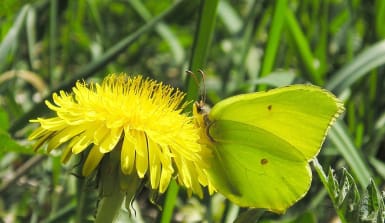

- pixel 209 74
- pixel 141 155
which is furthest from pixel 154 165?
pixel 209 74

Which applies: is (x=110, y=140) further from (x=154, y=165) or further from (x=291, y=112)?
(x=291, y=112)

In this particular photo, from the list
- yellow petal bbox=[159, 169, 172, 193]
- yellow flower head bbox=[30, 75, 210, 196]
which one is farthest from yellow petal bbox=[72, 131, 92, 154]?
yellow petal bbox=[159, 169, 172, 193]

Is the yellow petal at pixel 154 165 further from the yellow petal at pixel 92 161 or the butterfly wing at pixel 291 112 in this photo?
the butterfly wing at pixel 291 112

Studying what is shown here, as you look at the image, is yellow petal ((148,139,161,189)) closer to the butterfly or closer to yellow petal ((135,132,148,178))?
yellow petal ((135,132,148,178))

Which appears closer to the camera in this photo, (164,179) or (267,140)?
(164,179)

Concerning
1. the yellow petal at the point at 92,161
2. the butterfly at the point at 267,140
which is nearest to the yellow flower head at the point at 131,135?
the yellow petal at the point at 92,161
